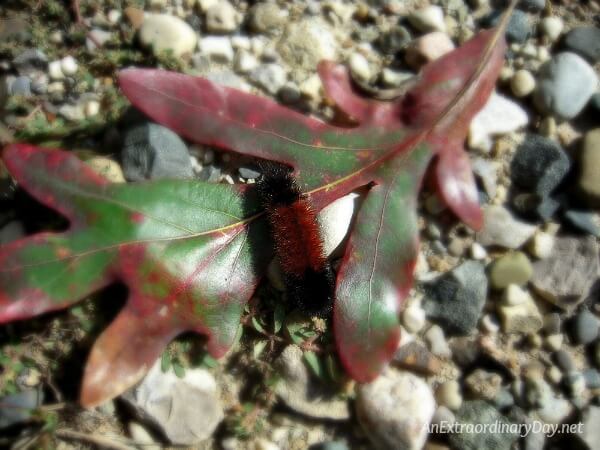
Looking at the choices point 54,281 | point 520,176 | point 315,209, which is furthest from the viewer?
point 520,176

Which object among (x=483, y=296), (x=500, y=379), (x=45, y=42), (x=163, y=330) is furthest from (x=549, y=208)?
(x=45, y=42)

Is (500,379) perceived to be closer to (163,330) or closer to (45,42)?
(163,330)

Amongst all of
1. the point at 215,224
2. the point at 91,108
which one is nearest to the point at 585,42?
the point at 215,224

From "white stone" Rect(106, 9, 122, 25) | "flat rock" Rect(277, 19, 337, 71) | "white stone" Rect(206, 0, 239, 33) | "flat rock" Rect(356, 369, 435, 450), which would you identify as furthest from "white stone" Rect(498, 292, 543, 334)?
"white stone" Rect(106, 9, 122, 25)

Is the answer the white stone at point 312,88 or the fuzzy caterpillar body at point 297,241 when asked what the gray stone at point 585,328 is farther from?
the white stone at point 312,88

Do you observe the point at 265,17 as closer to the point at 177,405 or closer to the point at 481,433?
the point at 177,405

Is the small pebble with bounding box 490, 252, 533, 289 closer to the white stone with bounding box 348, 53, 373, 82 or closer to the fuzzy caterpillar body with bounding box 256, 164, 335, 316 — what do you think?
the fuzzy caterpillar body with bounding box 256, 164, 335, 316
